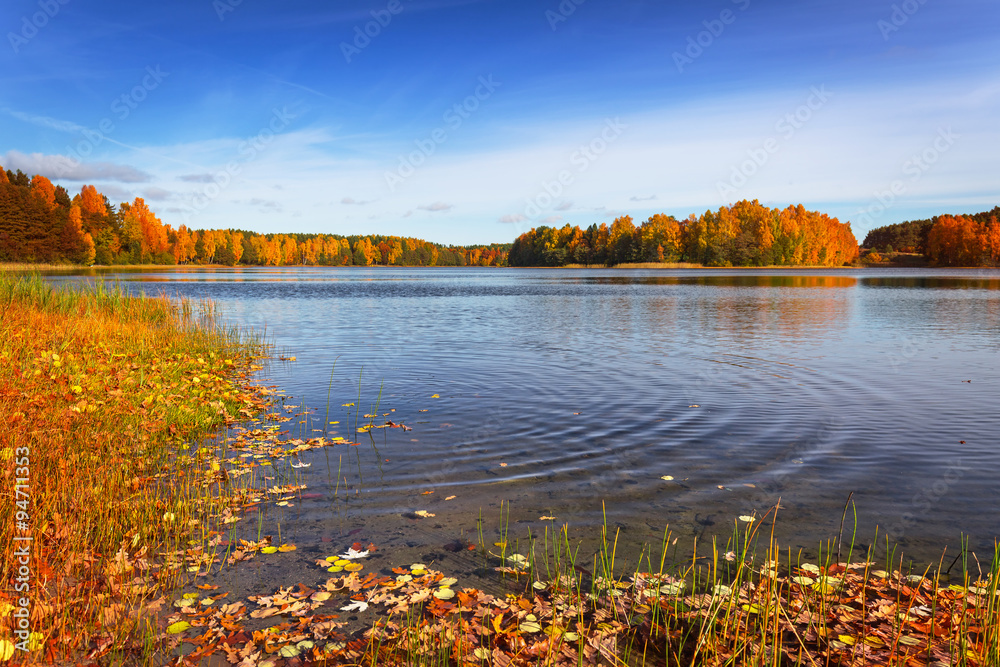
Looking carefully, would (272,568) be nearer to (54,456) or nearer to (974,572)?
(54,456)

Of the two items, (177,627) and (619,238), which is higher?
(619,238)

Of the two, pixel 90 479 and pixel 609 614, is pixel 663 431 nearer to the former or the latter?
pixel 609 614

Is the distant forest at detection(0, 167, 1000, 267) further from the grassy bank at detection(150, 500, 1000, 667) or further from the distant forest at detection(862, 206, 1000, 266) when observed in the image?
the grassy bank at detection(150, 500, 1000, 667)

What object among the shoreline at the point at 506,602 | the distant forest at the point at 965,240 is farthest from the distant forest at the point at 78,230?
the distant forest at the point at 965,240

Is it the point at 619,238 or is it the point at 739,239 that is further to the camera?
the point at 619,238

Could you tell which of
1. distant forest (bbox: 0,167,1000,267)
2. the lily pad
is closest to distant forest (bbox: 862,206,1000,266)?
distant forest (bbox: 0,167,1000,267)

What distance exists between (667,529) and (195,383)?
10.1 metres

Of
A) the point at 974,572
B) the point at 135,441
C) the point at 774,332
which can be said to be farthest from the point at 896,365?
the point at 135,441

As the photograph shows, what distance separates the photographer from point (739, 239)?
436 feet

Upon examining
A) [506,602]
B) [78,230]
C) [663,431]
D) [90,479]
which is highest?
[78,230]

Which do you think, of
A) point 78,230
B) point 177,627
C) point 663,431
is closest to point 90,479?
point 177,627

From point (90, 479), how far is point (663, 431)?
8097mm

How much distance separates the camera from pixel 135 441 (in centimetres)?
838

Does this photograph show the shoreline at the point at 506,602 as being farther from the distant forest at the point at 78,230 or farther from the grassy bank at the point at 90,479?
the distant forest at the point at 78,230
